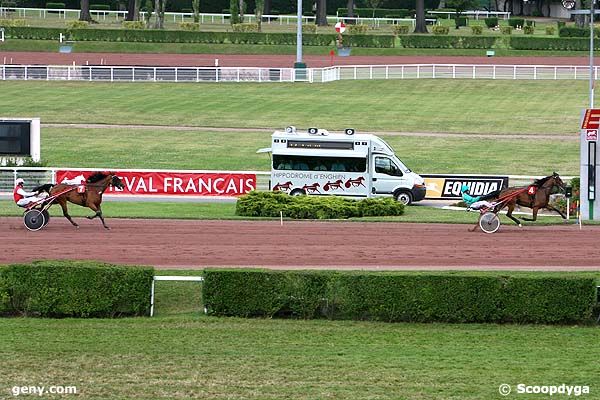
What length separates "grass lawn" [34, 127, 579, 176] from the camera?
3988 centimetres

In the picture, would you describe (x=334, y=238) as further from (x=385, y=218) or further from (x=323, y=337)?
(x=323, y=337)

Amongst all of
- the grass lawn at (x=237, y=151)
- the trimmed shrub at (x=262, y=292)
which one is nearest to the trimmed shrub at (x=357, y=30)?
the grass lawn at (x=237, y=151)

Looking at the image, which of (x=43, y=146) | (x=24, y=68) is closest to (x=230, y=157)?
(x=43, y=146)

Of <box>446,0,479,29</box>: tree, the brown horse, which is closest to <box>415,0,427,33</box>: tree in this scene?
<box>446,0,479,29</box>: tree

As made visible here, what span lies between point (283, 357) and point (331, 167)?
1670 centimetres

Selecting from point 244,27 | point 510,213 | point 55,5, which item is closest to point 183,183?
point 510,213

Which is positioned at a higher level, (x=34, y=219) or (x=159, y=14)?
(x=159, y=14)

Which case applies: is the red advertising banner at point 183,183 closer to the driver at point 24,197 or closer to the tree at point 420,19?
the driver at point 24,197

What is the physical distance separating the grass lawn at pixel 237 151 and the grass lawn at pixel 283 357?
21.8 metres

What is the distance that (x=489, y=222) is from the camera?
84.5ft

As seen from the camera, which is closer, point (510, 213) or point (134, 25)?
point (510, 213)

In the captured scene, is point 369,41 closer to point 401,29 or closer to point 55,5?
point 401,29

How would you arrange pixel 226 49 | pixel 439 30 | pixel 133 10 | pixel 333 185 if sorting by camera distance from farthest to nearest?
pixel 133 10
pixel 439 30
pixel 226 49
pixel 333 185

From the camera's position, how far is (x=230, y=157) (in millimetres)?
41719
